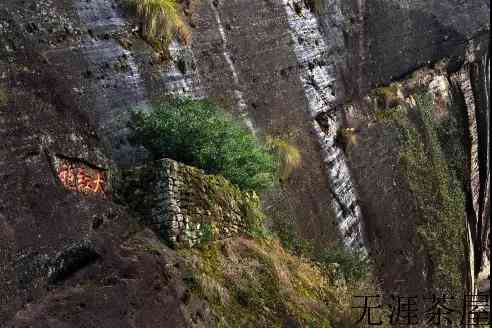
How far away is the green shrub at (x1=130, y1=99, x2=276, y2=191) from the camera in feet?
26.0

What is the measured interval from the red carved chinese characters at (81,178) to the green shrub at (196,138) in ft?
4.12

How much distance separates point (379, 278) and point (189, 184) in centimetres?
669

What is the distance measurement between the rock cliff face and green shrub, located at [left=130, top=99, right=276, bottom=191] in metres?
0.51

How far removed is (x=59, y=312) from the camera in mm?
5016

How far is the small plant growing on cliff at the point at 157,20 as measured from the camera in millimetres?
9852

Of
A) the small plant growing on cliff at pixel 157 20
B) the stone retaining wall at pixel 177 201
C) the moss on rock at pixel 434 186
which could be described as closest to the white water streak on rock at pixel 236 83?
the small plant growing on cliff at pixel 157 20

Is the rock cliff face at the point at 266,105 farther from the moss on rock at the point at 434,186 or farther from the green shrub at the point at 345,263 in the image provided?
the green shrub at the point at 345,263

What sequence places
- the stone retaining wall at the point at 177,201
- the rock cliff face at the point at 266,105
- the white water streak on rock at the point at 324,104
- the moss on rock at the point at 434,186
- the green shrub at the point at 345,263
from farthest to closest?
the moss on rock at the point at 434,186 < the white water streak on rock at the point at 324,104 < the green shrub at the point at 345,263 < the stone retaining wall at the point at 177,201 < the rock cliff face at the point at 266,105

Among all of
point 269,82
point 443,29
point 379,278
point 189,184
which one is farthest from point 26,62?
point 443,29

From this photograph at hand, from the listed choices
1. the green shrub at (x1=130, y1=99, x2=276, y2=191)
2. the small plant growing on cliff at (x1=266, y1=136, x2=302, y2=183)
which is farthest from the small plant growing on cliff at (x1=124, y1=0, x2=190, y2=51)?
the small plant growing on cliff at (x1=266, y1=136, x2=302, y2=183)

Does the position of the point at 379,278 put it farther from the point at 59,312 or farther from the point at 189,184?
the point at 59,312

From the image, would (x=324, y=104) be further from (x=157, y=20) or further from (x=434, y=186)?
(x=157, y=20)

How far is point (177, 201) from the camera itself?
677 centimetres

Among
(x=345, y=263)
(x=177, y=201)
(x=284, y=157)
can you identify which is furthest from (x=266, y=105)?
(x=177, y=201)
